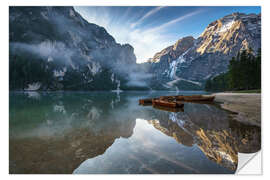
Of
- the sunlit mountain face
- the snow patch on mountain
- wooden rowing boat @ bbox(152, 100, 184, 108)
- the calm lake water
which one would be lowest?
the calm lake water

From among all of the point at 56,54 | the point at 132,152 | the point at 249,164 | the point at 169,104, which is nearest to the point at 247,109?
the point at 169,104

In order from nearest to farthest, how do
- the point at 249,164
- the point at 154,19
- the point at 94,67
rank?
the point at 249,164 → the point at 154,19 → the point at 94,67

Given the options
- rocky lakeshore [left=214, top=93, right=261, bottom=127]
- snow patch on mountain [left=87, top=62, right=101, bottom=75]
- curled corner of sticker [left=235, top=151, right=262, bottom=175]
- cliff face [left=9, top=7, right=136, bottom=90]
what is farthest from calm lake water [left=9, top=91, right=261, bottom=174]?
snow patch on mountain [left=87, top=62, right=101, bottom=75]

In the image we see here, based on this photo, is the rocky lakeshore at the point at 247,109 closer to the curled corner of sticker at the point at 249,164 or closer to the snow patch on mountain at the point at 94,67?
the curled corner of sticker at the point at 249,164

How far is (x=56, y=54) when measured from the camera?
13638cm

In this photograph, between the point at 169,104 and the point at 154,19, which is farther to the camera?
the point at 169,104

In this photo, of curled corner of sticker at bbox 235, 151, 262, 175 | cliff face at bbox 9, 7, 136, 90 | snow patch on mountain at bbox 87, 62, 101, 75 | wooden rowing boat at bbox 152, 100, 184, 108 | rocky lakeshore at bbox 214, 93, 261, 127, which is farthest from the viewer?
snow patch on mountain at bbox 87, 62, 101, 75

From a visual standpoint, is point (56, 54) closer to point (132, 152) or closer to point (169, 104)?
point (169, 104)

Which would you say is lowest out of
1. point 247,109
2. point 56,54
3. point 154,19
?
point 247,109

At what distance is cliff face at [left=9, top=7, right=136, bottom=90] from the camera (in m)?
111

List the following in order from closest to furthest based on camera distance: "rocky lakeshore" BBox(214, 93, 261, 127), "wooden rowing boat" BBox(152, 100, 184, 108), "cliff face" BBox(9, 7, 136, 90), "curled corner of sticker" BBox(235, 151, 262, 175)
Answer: "curled corner of sticker" BBox(235, 151, 262, 175) < "rocky lakeshore" BBox(214, 93, 261, 127) < "wooden rowing boat" BBox(152, 100, 184, 108) < "cliff face" BBox(9, 7, 136, 90)

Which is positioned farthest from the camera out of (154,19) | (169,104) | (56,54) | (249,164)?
(56,54)

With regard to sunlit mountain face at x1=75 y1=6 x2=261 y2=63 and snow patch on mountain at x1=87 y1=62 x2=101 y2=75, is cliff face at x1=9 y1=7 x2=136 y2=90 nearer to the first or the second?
snow patch on mountain at x1=87 y1=62 x2=101 y2=75
